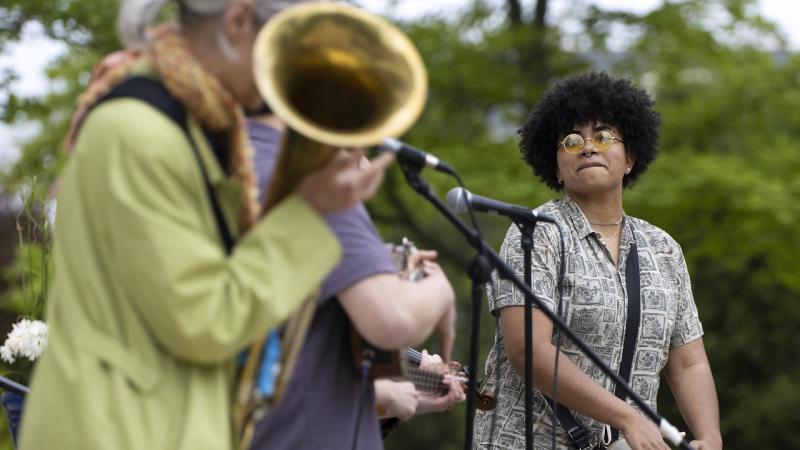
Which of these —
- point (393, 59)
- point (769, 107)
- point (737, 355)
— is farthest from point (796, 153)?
point (393, 59)

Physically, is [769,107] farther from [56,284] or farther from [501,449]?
[56,284]

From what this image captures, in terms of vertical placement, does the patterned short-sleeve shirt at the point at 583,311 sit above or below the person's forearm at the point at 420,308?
above

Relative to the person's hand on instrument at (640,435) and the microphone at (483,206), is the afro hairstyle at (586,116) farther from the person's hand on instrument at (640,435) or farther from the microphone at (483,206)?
the person's hand on instrument at (640,435)

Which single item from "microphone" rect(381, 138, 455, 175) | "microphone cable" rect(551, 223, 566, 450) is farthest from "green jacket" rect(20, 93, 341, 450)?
"microphone cable" rect(551, 223, 566, 450)

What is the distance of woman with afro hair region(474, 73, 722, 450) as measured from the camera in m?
3.53

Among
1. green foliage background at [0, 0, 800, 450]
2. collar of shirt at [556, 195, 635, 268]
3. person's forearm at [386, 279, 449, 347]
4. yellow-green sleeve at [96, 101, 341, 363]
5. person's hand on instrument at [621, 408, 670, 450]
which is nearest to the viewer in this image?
yellow-green sleeve at [96, 101, 341, 363]

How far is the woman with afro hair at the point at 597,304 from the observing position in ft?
11.6

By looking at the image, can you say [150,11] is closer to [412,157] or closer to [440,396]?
[412,157]

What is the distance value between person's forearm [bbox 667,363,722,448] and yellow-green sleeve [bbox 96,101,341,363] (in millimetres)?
2197

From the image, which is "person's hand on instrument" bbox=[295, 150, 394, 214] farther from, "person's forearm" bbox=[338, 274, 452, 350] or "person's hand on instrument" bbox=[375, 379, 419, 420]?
"person's hand on instrument" bbox=[375, 379, 419, 420]

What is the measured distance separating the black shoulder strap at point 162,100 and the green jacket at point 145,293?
0.06 ft

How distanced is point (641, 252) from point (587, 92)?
0.61 metres

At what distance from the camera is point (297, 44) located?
6.43ft

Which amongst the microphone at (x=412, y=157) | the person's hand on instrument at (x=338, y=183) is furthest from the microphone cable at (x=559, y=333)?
the person's hand on instrument at (x=338, y=183)
